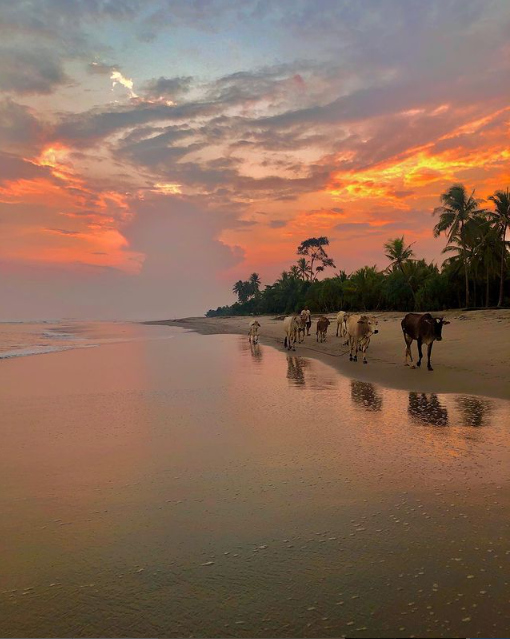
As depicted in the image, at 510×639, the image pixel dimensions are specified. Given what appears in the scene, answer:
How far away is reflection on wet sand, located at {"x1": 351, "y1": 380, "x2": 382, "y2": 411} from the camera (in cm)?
949

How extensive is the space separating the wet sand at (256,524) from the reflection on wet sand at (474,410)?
9 cm

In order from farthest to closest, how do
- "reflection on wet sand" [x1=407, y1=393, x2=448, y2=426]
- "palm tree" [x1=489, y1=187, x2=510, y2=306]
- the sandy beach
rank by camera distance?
"palm tree" [x1=489, y1=187, x2=510, y2=306], the sandy beach, "reflection on wet sand" [x1=407, y1=393, x2=448, y2=426]

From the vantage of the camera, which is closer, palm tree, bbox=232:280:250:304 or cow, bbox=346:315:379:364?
cow, bbox=346:315:379:364

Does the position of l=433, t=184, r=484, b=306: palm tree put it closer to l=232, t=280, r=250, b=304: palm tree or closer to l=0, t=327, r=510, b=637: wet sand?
l=0, t=327, r=510, b=637: wet sand

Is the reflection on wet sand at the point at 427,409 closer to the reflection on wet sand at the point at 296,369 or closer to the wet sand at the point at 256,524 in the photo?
the wet sand at the point at 256,524

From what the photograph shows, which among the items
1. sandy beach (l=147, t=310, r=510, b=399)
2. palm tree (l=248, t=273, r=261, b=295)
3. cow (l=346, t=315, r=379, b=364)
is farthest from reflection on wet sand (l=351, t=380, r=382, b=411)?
palm tree (l=248, t=273, r=261, b=295)

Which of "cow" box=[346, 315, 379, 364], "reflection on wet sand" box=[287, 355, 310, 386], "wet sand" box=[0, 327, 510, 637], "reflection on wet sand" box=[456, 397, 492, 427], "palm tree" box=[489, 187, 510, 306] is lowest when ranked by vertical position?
"reflection on wet sand" box=[287, 355, 310, 386]

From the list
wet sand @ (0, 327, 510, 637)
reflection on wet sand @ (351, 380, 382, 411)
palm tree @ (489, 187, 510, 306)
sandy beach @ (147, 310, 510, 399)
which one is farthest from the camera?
palm tree @ (489, 187, 510, 306)

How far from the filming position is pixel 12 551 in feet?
12.0

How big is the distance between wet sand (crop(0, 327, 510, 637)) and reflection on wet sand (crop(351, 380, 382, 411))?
0.86m

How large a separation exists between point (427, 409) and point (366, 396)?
177 cm

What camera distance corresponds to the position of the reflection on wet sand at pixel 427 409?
8.05 m

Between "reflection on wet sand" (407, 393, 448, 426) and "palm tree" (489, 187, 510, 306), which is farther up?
"palm tree" (489, 187, 510, 306)

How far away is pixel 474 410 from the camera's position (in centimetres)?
884
